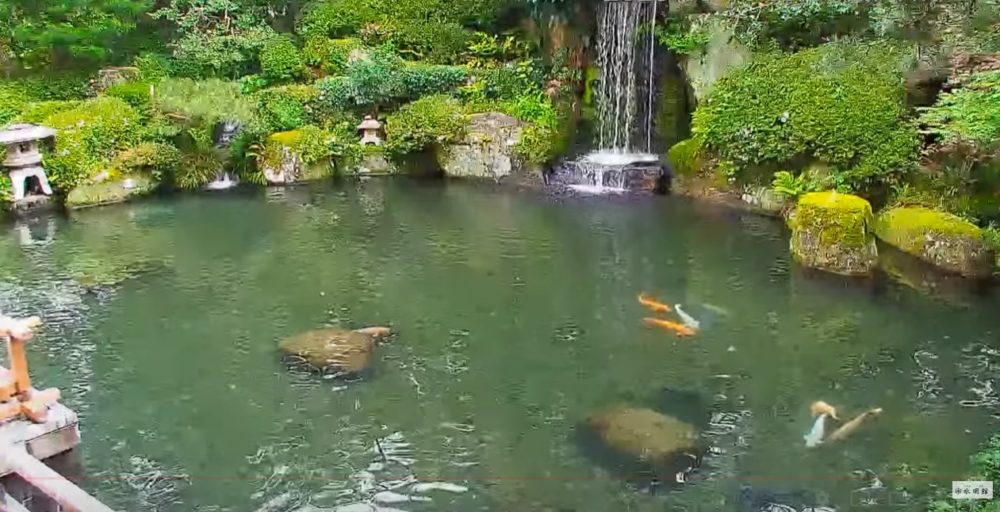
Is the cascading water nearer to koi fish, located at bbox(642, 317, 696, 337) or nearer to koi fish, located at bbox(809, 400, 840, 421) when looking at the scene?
koi fish, located at bbox(642, 317, 696, 337)

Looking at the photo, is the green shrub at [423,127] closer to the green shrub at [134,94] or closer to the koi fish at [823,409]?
the green shrub at [134,94]

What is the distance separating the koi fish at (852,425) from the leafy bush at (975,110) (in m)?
3.82

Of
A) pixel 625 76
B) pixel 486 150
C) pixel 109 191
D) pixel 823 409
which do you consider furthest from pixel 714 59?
pixel 109 191

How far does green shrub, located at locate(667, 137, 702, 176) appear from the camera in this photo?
61.9 feet

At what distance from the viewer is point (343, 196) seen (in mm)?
19266

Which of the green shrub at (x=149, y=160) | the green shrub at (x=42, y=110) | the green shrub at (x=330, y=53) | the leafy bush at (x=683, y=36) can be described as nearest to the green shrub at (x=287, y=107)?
the green shrub at (x=330, y=53)

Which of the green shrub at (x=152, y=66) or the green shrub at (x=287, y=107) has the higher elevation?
the green shrub at (x=152, y=66)

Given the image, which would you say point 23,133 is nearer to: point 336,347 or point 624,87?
point 336,347

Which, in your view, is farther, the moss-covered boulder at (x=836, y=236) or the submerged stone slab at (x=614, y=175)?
the submerged stone slab at (x=614, y=175)

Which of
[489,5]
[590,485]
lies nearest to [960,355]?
[590,485]

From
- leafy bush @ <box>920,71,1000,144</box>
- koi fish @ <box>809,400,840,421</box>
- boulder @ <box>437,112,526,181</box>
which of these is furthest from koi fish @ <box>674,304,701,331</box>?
boulder @ <box>437,112,526,181</box>

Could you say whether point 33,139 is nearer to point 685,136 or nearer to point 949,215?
point 685,136

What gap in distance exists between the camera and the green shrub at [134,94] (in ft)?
67.7

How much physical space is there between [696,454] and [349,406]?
12.1ft
